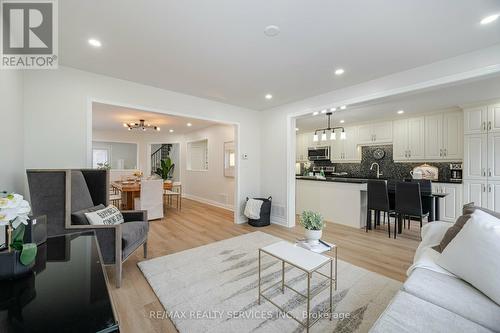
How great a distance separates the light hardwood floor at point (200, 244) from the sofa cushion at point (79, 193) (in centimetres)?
82

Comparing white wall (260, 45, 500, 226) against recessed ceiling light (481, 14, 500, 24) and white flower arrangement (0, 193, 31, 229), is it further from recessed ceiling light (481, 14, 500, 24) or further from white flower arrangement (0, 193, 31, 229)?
A: white flower arrangement (0, 193, 31, 229)

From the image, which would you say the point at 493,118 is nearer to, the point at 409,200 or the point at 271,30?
the point at 409,200

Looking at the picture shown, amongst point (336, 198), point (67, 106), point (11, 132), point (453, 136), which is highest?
point (67, 106)

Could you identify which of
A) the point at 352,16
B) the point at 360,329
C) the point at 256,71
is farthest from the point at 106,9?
the point at 360,329

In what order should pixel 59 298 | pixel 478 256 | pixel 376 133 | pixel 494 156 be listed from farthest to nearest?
pixel 376 133 → pixel 494 156 → pixel 478 256 → pixel 59 298

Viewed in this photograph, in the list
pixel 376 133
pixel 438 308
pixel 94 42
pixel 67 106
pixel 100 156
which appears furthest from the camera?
pixel 100 156

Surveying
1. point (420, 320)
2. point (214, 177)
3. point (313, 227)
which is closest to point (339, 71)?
point (313, 227)

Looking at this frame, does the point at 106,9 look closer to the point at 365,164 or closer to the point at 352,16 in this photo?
the point at 352,16

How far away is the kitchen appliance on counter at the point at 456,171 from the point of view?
4.65 m

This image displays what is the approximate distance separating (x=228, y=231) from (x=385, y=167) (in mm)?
4695

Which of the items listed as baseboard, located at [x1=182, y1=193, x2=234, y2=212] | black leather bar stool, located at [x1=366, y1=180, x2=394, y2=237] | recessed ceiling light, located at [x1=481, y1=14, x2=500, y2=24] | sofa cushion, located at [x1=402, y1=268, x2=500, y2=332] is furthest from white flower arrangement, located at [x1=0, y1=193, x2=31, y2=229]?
baseboard, located at [x1=182, y1=193, x2=234, y2=212]

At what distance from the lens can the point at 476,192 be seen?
410cm

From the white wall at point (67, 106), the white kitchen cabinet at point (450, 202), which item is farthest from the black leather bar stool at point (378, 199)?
the white wall at point (67, 106)

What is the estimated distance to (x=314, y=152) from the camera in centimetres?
716
